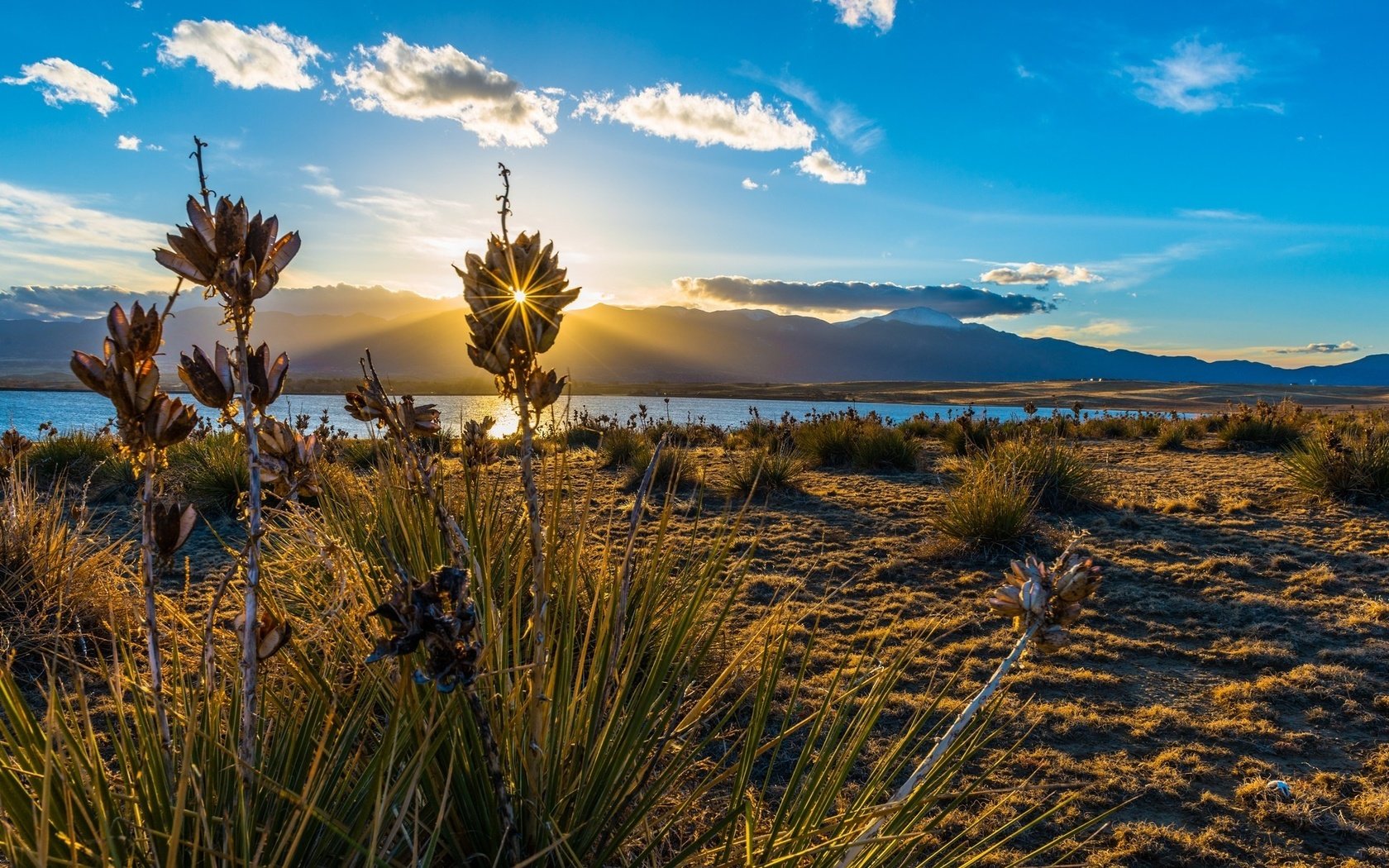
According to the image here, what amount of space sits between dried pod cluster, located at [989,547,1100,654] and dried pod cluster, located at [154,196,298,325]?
1.45 meters

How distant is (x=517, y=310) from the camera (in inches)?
45.1

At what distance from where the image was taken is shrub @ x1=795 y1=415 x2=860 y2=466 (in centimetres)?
1057

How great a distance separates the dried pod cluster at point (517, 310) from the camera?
114 centimetres

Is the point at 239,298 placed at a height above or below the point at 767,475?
above

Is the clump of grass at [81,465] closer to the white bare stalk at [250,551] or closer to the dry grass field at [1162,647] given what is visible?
the dry grass field at [1162,647]

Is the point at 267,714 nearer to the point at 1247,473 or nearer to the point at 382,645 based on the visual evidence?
the point at 382,645

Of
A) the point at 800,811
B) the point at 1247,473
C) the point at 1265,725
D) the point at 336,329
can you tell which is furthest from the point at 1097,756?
the point at 336,329

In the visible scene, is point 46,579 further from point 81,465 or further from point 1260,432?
point 1260,432

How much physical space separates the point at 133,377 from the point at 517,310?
23.2 inches

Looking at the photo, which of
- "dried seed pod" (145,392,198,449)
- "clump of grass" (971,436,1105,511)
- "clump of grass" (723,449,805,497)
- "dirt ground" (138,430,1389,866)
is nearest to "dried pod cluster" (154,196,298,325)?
"dried seed pod" (145,392,198,449)

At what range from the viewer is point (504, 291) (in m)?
1.18

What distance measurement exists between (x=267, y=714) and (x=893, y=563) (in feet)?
14.7

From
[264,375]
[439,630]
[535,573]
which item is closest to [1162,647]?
[535,573]

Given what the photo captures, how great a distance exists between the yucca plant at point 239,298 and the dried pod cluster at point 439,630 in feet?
1.26
